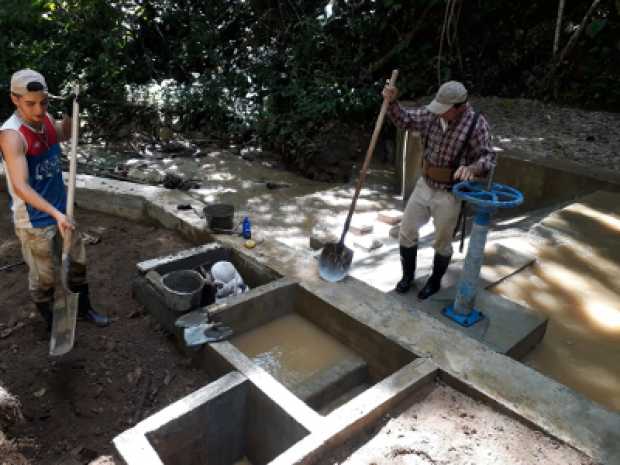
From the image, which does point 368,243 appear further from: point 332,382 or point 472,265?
point 332,382

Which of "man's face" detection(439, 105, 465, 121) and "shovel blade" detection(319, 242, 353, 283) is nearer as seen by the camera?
"man's face" detection(439, 105, 465, 121)

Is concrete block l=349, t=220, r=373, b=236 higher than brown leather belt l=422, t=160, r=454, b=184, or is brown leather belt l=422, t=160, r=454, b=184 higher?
brown leather belt l=422, t=160, r=454, b=184

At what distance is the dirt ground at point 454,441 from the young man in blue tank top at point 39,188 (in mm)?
2526

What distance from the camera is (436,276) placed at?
4180mm

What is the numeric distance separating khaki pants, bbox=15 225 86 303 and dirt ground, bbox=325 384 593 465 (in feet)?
8.56

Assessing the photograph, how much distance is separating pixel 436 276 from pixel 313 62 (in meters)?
8.92

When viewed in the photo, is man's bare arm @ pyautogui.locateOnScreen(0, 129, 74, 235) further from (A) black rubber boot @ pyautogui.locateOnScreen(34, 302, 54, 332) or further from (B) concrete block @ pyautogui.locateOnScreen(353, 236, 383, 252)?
(B) concrete block @ pyautogui.locateOnScreen(353, 236, 383, 252)

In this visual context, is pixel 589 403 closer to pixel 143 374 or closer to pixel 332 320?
pixel 332 320

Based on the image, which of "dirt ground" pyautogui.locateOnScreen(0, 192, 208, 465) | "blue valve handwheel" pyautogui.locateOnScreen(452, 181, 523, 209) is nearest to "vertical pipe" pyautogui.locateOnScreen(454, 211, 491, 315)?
"blue valve handwheel" pyautogui.locateOnScreen(452, 181, 523, 209)

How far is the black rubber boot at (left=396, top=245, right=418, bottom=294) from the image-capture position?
4219mm

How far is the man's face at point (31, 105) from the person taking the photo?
334 centimetres

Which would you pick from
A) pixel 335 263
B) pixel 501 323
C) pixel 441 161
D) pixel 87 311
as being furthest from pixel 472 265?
pixel 87 311

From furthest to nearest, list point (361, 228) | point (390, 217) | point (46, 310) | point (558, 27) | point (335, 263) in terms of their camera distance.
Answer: point (558, 27)
point (390, 217)
point (361, 228)
point (335, 263)
point (46, 310)

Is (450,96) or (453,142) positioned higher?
(450,96)
